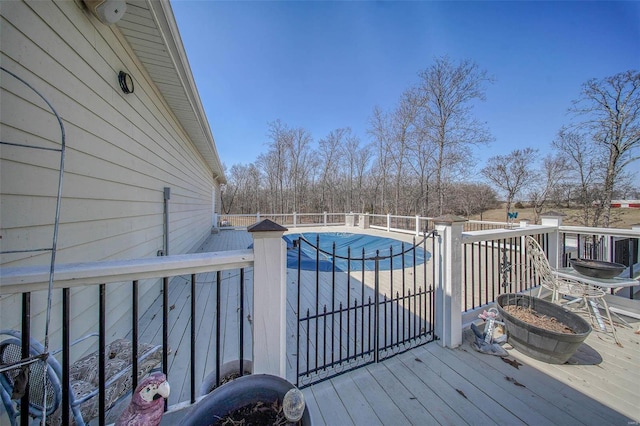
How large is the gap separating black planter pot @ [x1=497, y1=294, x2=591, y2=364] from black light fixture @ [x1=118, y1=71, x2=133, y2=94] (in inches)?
178

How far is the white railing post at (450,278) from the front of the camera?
2.22 metres

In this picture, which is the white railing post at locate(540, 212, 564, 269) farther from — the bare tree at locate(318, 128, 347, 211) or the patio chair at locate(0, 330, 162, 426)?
the bare tree at locate(318, 128, 347, 211)

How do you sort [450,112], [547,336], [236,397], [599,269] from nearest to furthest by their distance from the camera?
[236,397] → [547,336] → [599,269] → [450,112]

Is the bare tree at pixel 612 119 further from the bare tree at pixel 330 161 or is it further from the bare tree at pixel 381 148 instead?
the bare tree at pixel 330 161

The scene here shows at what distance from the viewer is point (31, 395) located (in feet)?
3.62

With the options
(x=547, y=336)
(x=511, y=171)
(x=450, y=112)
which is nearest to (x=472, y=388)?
(x=547, y=336)

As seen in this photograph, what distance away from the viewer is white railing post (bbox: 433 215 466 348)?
222 centimetres

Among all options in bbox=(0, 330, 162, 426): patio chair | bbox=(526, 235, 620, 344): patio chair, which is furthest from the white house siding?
bbox=(526, 235, 620, 344): patio chair

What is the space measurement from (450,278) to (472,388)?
85 cm

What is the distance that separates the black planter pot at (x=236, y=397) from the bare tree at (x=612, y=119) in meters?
12.9

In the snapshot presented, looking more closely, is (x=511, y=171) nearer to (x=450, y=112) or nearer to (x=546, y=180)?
(x=546, y=180)

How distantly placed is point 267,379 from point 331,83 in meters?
13.2

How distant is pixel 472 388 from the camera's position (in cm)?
175

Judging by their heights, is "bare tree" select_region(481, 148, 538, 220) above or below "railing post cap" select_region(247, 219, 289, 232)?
above
